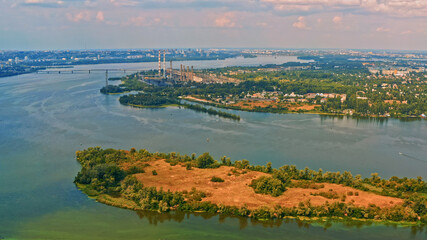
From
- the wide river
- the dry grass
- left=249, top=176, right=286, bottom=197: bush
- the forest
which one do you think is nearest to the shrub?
the dry grass

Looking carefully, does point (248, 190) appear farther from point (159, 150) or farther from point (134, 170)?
point (159, 150)

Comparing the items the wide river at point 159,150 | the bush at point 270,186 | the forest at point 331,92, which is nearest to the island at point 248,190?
the bush at point 270,186

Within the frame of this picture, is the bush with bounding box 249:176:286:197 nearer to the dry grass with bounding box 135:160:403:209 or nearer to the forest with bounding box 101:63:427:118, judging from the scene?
the dry grass with bounding box 135:160:403:209

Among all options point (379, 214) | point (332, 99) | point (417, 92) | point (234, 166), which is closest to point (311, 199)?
point (379, 214)

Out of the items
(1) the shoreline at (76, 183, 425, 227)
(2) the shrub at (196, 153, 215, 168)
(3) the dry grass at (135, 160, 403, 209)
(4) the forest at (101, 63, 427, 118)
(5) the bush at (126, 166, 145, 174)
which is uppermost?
(4) the forest at (101, 63, 427, 118)

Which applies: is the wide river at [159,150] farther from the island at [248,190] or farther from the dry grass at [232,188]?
the dry grass at [232,188]

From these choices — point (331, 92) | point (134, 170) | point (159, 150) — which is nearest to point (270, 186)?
point (134, 170)
